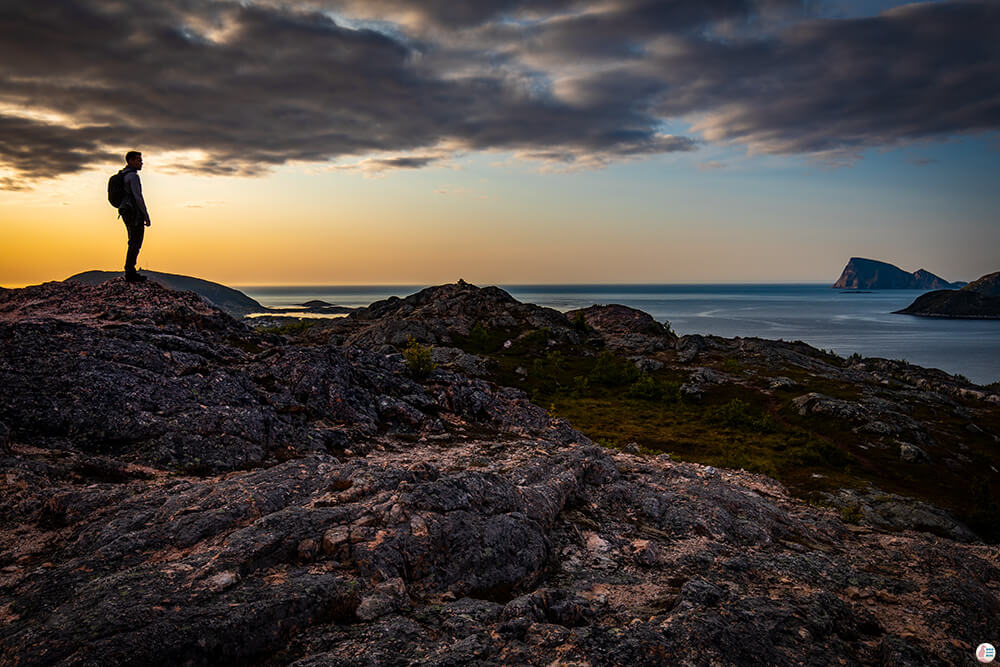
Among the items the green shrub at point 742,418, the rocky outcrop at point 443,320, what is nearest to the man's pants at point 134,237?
the green shrub at point 742,418

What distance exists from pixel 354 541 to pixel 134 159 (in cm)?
1989

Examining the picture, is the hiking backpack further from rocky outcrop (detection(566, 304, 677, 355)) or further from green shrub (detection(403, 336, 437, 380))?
rocky outcrop (detection(566, 304, 677, 355))

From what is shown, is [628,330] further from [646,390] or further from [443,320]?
[646,390]

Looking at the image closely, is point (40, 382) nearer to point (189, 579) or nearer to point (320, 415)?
point (320, 415)

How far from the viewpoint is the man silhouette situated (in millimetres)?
20188

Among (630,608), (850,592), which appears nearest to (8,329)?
(630,608)

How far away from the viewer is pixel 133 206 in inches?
813

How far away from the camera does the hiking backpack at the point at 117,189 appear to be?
2008 centimetres

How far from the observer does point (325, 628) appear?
820 cm

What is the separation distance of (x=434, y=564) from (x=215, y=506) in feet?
17.8

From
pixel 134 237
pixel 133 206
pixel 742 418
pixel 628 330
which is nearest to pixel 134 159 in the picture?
pixel 133 206

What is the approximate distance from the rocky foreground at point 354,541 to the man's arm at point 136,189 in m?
4.85

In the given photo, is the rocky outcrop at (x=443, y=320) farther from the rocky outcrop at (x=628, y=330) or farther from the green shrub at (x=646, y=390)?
the green shrub at (x=646, y=390)

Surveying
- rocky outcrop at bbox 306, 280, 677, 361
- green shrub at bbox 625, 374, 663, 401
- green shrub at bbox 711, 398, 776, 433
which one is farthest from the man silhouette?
green shrub at bbox 625, 374, 663, 401
